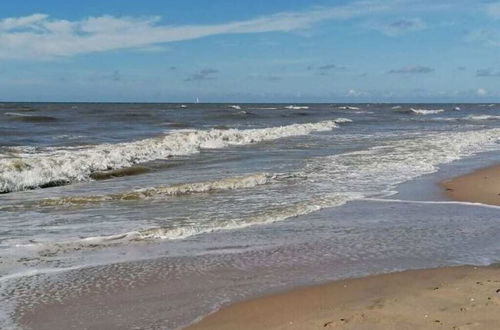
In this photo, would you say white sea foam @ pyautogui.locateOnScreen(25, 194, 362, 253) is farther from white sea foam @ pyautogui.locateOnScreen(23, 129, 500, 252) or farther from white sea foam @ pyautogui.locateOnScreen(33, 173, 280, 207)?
white sea foam @ pyautogui.locateOnScreen(33, 173, 280, 207)

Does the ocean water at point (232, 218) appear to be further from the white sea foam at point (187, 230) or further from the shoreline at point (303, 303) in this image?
the shoreline at point (303, 303)

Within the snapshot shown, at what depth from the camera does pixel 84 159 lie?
52.1ft

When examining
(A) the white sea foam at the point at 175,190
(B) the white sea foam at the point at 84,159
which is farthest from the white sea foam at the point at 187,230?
(B) the white sea foam at the point at 84,159

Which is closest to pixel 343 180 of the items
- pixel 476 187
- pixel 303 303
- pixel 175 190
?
pixel 476 187

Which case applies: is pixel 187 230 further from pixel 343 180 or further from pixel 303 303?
pixel 343 180

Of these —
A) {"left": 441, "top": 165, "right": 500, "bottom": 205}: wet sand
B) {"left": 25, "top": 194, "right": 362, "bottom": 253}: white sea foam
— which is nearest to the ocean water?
{"left": 25, "top": 194, "right": 362, "bottom": 253}: white sea foam

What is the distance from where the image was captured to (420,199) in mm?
10477

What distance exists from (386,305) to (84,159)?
12.4 metres

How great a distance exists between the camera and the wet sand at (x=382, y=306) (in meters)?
4.32

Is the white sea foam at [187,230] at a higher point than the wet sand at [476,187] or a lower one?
higher

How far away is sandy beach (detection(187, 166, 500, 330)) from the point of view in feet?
14.2

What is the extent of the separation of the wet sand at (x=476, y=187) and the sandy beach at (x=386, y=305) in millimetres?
4986

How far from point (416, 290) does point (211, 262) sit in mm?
2148

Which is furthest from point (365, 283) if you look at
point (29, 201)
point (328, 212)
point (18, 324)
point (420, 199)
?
point (29, 201)
